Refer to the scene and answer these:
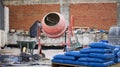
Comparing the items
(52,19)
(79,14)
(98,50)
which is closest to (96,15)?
(79,14)

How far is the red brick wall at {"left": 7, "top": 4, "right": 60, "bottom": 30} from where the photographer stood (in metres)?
19.9

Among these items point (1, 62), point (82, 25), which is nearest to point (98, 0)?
point (82, 25)

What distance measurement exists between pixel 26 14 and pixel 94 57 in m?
13.9

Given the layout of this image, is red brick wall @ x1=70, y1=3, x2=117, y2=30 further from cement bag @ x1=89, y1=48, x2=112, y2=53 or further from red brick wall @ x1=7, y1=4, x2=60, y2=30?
cement bag @ x1=89, y1=48, x2=112, y2=53

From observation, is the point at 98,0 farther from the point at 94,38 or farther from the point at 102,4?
the point at 94,38

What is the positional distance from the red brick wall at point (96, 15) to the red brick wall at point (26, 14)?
75.4 inches

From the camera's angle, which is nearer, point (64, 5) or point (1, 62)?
point (1, 62)

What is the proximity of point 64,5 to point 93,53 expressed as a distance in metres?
13.1

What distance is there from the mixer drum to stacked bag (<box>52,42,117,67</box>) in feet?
16.5

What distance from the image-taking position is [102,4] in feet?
63.0

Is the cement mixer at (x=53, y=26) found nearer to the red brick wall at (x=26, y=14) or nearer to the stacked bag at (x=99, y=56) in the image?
the stacked bag at (x=99, y=56)

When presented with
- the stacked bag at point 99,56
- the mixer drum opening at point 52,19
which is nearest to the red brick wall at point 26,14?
the mixer drum opening at point 52,19

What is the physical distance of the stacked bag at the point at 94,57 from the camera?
6.52m

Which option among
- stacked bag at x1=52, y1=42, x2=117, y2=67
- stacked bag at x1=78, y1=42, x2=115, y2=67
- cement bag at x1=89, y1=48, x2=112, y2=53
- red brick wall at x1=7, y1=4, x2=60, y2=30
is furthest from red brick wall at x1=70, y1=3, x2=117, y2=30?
cement bag at x1=89, y1=48, x2=112, y2=53
